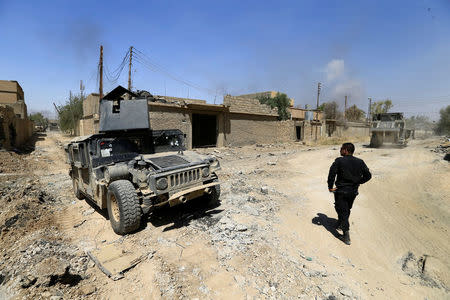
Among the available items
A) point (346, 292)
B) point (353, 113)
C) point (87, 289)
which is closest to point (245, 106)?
point (346, 292)

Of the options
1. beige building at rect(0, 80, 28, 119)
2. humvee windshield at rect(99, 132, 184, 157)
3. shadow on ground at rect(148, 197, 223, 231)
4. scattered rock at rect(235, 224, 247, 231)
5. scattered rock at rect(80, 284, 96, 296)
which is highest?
beige building at rect(0, 80, 28, 119)

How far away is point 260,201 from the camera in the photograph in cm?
579

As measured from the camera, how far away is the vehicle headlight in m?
4.12

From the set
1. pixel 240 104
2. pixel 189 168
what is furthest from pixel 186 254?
pixel 240 104

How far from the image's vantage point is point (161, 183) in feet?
13.6

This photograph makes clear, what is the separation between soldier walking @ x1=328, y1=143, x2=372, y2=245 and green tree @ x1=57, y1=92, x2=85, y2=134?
32855 millimetres

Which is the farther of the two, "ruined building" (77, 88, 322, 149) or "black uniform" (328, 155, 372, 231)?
"ruined building" (77, 88, 322, 149)

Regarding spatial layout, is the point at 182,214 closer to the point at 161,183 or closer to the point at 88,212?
the point at 161,183

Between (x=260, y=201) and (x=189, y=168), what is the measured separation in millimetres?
2169

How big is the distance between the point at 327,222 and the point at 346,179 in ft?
4.25

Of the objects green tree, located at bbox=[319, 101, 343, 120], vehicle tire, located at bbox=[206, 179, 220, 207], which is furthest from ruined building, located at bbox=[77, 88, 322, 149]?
green tree, located at bbox=[319, 101, 343, 120]

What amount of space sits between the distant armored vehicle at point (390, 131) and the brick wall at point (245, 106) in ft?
25.4

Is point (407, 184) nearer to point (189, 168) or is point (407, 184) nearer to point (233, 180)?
point (233, 180)

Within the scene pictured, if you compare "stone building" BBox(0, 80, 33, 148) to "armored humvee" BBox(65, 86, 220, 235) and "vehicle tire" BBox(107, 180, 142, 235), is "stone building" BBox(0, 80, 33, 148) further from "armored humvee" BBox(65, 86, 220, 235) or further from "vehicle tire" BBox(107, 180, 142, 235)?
"vehicle tire" BBox(107, 180, 142, 235)
